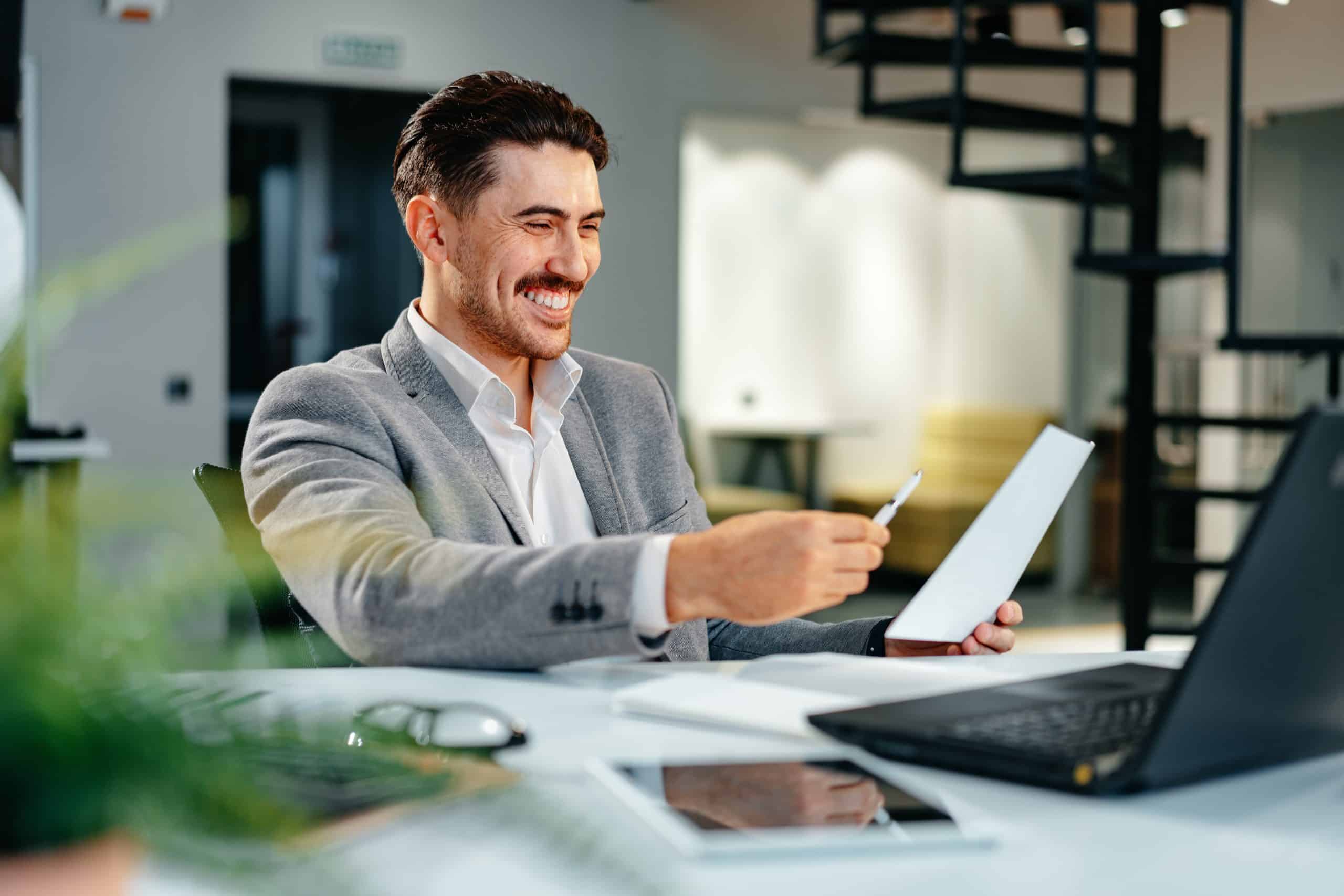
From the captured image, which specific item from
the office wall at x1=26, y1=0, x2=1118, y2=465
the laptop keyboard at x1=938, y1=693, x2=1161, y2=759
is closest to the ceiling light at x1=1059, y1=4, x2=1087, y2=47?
the office wall at x1=26, y1=0, x2=1118, y2=465

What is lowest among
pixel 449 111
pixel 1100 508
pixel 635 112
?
pixel 1100 508

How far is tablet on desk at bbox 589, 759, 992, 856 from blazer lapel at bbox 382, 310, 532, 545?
0.78 metres

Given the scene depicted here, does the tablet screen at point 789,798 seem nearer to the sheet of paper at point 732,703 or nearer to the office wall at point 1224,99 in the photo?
the sheet of paper at point 732,703

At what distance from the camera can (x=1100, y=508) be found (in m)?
7.04

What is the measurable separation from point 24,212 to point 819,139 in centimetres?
359

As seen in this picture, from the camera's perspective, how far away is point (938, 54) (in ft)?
16.4

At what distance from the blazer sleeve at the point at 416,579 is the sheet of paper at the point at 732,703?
0.20 ft

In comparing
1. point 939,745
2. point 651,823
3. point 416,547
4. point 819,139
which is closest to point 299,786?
point 651,823

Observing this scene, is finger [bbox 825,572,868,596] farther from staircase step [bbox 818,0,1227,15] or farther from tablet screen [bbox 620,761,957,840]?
staircase step [bbox 818,0,1227,15]

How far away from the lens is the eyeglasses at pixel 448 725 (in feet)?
3.08

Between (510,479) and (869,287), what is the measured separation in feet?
17.9

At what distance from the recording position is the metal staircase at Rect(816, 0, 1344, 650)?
4.29m

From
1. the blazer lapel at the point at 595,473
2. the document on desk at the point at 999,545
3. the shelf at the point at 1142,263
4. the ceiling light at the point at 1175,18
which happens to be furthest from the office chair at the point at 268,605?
the ceiling light at the point at 1175,18

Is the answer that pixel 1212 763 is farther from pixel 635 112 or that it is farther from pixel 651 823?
pixel 635 112
